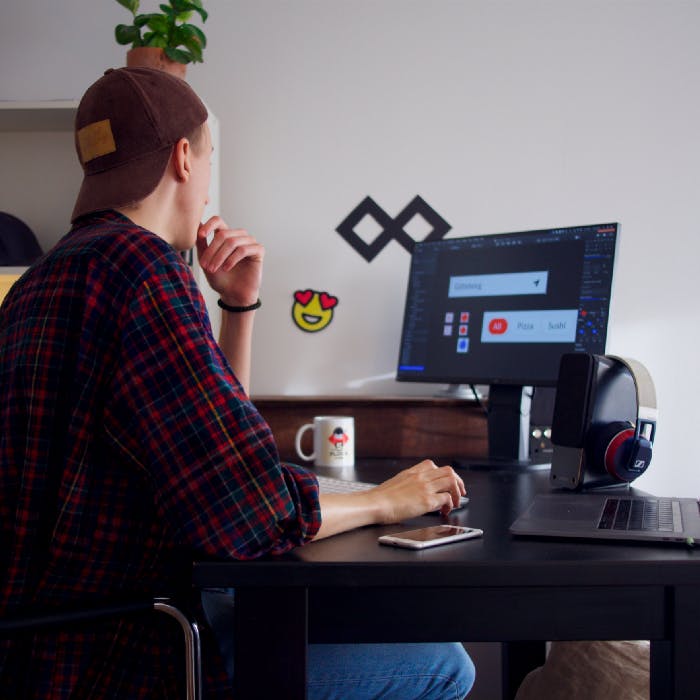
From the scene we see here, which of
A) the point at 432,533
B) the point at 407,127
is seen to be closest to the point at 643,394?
the point at 432,533

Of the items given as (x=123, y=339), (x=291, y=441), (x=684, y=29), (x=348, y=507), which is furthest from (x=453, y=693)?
(x=684, y=29)

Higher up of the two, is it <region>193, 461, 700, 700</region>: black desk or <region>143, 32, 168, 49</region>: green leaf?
<region>143, 32, 168, 49</region>: green leaf

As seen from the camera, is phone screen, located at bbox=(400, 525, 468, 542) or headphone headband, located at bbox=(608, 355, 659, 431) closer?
phone screen, located at bbox=(400, 525, 468, 542)

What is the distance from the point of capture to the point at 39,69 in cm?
257

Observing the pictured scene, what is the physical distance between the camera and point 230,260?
→ 1.52 m

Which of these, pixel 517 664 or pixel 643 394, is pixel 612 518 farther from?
pixel 517 664

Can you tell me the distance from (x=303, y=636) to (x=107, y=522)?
0.25 meters

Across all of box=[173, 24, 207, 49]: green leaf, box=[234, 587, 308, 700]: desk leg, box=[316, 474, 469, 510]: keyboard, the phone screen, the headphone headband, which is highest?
box=[173, 24, 207, 49]: green leaf

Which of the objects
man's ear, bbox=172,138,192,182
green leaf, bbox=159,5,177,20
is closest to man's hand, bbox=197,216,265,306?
man's ear, bbox=172,138,192,182

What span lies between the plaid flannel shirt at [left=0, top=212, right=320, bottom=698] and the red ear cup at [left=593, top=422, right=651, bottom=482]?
28.9 inches

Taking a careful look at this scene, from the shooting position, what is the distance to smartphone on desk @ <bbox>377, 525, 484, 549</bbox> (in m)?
1.03

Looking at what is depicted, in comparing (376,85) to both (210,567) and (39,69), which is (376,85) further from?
(210,567)

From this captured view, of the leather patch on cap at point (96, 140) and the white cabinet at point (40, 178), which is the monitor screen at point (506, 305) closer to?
the white cabinet at point (40, 178)

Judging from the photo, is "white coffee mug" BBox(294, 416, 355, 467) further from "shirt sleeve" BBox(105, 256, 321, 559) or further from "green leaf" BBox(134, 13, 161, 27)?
"green leaf" BBox(134, 13, 161, 27)
